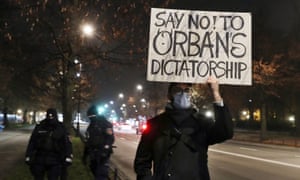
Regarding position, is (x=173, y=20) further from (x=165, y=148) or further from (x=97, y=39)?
(x=97, y=39)

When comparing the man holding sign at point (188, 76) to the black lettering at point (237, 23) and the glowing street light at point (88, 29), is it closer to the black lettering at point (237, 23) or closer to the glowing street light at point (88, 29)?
the black lettering at point (237, 23)

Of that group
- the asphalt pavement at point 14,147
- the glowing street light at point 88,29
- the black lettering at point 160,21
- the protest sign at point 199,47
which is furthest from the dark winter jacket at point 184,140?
the glowing street light at point 88,29

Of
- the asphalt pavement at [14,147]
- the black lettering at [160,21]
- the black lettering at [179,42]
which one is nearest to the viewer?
the black lettering at [179,42]

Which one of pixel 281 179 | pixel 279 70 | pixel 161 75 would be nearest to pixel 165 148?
pixel 161 75

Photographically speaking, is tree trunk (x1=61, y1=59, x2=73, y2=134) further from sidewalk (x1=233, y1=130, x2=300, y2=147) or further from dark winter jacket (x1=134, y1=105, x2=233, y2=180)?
sidewalk (x1=233, y1=130, x2=300, y2=147)

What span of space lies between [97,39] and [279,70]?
25491 millimetres

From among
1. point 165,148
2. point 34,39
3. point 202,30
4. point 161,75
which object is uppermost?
point 34,39

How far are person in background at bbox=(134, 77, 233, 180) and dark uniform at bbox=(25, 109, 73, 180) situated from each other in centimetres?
465

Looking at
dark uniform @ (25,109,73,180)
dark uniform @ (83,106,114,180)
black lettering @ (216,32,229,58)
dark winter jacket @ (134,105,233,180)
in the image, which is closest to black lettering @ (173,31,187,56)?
black lettering @ (216,32,229,58)

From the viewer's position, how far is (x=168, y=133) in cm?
404

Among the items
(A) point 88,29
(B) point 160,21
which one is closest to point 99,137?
(B) point 160,21

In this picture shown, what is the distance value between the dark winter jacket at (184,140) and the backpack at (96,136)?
20.8 feet

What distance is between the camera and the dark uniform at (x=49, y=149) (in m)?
8.55

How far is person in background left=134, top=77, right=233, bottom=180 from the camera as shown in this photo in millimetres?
3951
